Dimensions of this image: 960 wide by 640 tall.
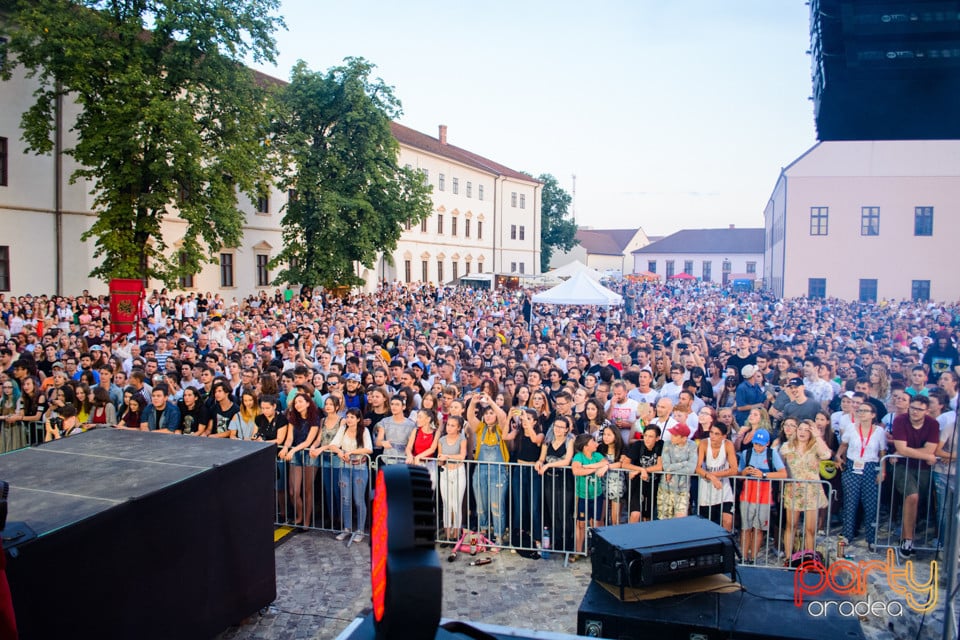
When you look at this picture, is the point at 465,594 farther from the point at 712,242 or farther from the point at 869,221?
the point at 712,242

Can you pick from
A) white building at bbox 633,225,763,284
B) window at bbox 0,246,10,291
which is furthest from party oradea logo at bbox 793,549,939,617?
white building at bbox 633,225,763,284

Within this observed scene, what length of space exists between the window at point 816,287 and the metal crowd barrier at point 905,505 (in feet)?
126

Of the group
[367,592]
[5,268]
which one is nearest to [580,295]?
[367,592]

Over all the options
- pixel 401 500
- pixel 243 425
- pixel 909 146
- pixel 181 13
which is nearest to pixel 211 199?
pixel 181 13

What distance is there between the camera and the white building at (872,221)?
38906 millimetres

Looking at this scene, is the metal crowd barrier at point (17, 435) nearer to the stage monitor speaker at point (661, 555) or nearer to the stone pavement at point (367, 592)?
the stone pavement at point (367, 592)

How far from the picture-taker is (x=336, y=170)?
3111 centimetres

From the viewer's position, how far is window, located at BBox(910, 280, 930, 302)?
3956 cm

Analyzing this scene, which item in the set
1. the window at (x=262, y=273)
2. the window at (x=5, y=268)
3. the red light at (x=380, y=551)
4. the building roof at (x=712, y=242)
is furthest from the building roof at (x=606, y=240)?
the red light at (x=380, y=551)

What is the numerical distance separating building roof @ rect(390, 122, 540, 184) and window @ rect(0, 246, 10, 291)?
2385 cm

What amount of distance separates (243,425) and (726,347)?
8650mm

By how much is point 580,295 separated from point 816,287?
29357 mm

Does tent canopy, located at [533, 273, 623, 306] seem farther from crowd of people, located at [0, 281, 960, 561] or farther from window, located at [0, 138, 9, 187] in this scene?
window, located at [0, 138, 9, 187]

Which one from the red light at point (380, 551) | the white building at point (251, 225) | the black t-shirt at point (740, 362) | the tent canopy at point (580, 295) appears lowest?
the black t-shirt at point (740, 362)
